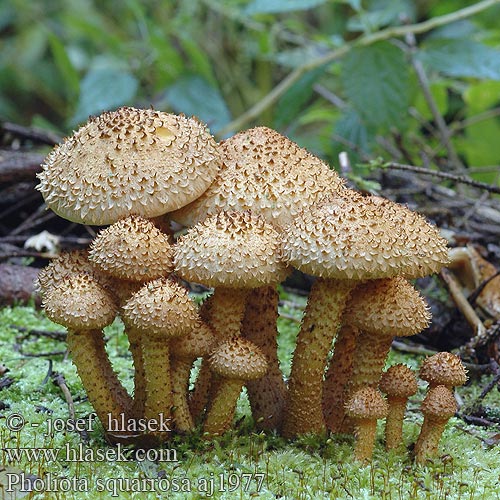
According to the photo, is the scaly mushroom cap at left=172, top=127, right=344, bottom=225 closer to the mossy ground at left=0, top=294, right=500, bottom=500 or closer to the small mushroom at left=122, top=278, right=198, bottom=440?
the small mushroom at left=122, top=278, right=198, bottom=440

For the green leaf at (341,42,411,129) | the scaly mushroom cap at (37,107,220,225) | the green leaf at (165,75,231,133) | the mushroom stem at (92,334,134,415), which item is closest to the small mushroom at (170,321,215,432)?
the mushroom stem at (92,334,134,415)

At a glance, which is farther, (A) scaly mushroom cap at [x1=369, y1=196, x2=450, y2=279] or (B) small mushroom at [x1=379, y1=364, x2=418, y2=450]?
(B) small mushroom at [x1=379, y1=364, x2=418, y2=450]

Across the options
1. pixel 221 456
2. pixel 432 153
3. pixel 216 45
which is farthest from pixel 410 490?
pixel 216 45

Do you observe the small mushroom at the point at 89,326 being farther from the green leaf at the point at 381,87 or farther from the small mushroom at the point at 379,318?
the green leaf at the point at 381,87

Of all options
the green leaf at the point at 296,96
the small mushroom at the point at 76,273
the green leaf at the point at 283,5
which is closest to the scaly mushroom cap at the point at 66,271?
the small mushroom at the point at 76,273

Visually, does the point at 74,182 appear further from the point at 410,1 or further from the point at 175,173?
the point at 410,1

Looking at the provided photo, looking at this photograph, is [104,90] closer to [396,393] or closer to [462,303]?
[462,303]

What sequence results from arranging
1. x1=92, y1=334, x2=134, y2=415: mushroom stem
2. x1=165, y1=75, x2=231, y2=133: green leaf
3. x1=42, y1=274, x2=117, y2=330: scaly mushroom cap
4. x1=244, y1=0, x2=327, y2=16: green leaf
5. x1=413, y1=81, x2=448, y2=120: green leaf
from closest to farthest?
x1=42, y1=274, x2=117, y2=330: scaly mushroom cap
x1=92, y1=334, x2=134, y2=415: mushroom stem
x1=244, y1=0, x2=327, y2=16: green leaf
x1=165, y1=75, x2=231, y2=133: green leaf
x1=413, y1=81, x2=448, y2=120: green leaf
